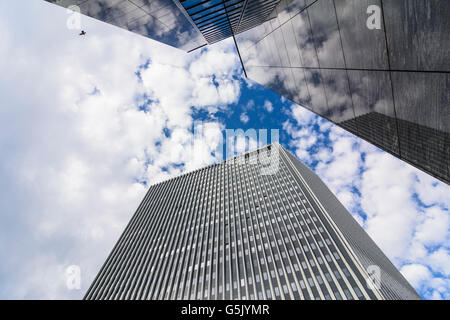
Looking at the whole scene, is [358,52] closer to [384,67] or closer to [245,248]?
[384,67]

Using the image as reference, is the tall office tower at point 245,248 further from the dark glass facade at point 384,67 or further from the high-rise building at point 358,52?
the dark glass facade at point 384,67

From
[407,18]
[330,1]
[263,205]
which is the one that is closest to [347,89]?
[330,1]

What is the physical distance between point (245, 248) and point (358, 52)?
186 ft

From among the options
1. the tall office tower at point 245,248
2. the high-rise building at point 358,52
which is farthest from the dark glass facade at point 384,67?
the tall office tower at point 245,248

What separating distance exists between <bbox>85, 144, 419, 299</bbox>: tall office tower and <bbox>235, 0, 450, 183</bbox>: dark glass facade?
42361 mm

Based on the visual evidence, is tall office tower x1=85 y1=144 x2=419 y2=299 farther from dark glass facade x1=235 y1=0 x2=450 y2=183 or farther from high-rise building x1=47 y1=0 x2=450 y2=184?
dark glass facade x1=235 y1=0 x2=450 y2=183

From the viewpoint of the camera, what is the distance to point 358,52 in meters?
5.77

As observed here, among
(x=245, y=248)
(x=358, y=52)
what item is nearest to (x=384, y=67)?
(x=358, y=52)

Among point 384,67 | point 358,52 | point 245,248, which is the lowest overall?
point 245,248

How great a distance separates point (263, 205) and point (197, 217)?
877 inches

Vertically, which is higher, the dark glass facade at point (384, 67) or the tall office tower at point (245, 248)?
the dark glass facade at point (384, 67)

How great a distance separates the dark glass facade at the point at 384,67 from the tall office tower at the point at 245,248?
4236 cm

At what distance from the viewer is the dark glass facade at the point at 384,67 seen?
12.2 ft
